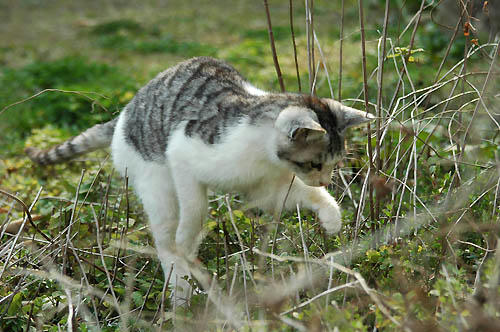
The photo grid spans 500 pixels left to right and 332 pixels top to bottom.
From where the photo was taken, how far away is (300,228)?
2.78 metres

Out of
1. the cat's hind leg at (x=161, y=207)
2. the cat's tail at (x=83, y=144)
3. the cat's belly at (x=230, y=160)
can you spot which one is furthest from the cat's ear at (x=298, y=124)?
the cat's tail at (x=83, y=144)

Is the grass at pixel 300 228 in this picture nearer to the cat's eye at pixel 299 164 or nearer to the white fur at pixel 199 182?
the white fur at pixel 199 182

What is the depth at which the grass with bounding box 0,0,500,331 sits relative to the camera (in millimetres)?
2281

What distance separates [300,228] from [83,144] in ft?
5.72

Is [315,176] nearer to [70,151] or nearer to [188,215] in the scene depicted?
[188,215]

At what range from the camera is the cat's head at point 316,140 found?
2.91 metres

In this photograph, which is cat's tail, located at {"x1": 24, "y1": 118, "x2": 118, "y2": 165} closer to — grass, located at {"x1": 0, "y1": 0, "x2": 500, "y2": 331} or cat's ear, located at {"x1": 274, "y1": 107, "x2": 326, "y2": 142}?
grass, located at {"x1": 0, "y1": 0, "x2": 500, "y2": 331}

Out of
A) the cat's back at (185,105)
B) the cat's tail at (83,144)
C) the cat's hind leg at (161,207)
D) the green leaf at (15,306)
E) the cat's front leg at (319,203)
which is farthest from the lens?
the cat's tail at (83,144)

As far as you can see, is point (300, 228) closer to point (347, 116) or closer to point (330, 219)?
point (330, 219)

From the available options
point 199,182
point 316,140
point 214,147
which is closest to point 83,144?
point 199,182

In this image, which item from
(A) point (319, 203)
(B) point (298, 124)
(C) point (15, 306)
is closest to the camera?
(B) point (298, 124)

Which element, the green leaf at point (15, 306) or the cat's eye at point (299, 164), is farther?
the cat's eye at point (299, 164)

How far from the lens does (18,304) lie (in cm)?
293

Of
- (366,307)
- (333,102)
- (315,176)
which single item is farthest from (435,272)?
(333,102)
